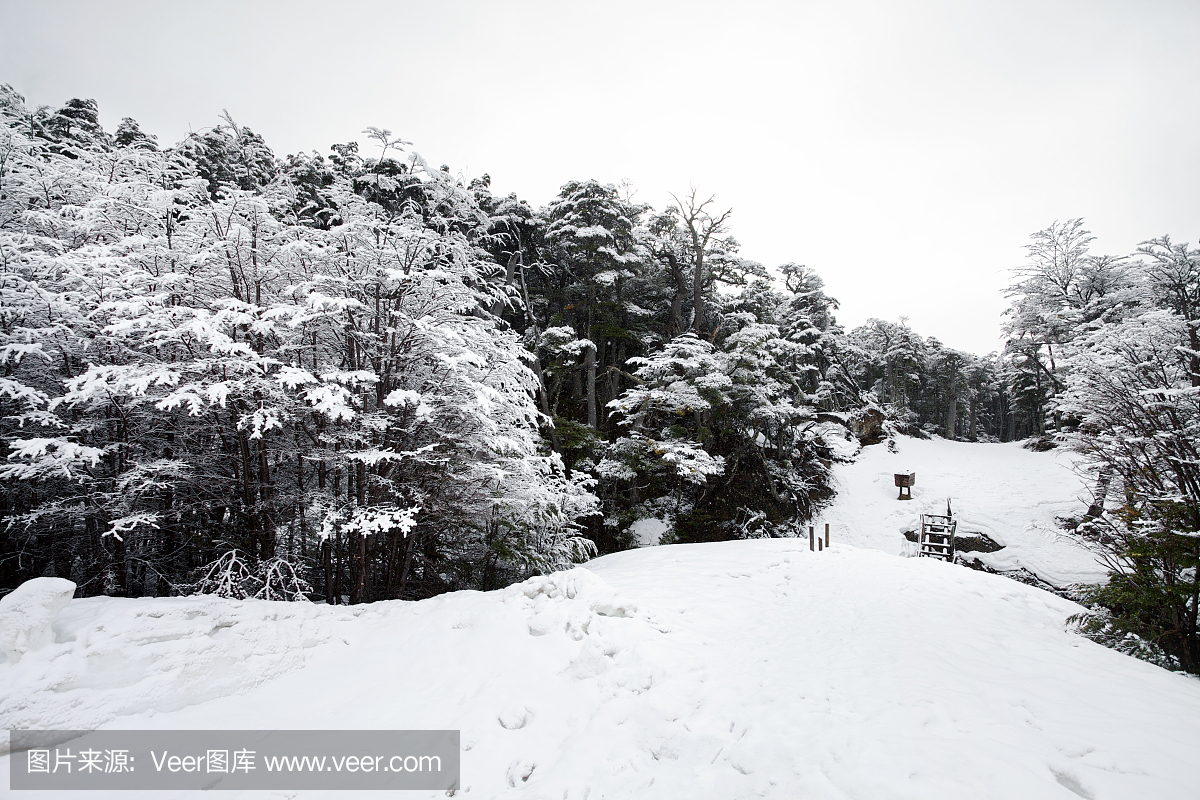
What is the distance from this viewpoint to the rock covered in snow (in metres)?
3.17

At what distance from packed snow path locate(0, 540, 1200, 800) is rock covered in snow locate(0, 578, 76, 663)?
9 centimetres

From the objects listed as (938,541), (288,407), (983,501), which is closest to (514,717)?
(288,407)

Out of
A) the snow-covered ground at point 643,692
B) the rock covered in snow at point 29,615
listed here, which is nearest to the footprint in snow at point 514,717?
the snow-covered ground at point 643,692

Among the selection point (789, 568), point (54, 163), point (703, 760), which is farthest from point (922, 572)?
point (54, 163)

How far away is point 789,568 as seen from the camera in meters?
7.92

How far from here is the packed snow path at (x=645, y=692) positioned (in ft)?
9.33

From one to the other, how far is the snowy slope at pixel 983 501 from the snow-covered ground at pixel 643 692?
8917mm

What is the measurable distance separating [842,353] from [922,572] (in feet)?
66.3

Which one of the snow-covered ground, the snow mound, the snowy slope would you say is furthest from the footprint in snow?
the snowy slope

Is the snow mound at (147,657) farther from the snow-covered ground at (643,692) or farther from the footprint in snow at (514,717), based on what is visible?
the footprint in snow at (514,717)

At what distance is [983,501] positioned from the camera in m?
16.0

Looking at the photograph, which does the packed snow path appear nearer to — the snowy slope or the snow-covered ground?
the snow-covered ground

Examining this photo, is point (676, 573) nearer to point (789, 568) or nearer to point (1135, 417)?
point (789, 568)

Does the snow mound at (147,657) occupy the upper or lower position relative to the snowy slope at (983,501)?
upper
